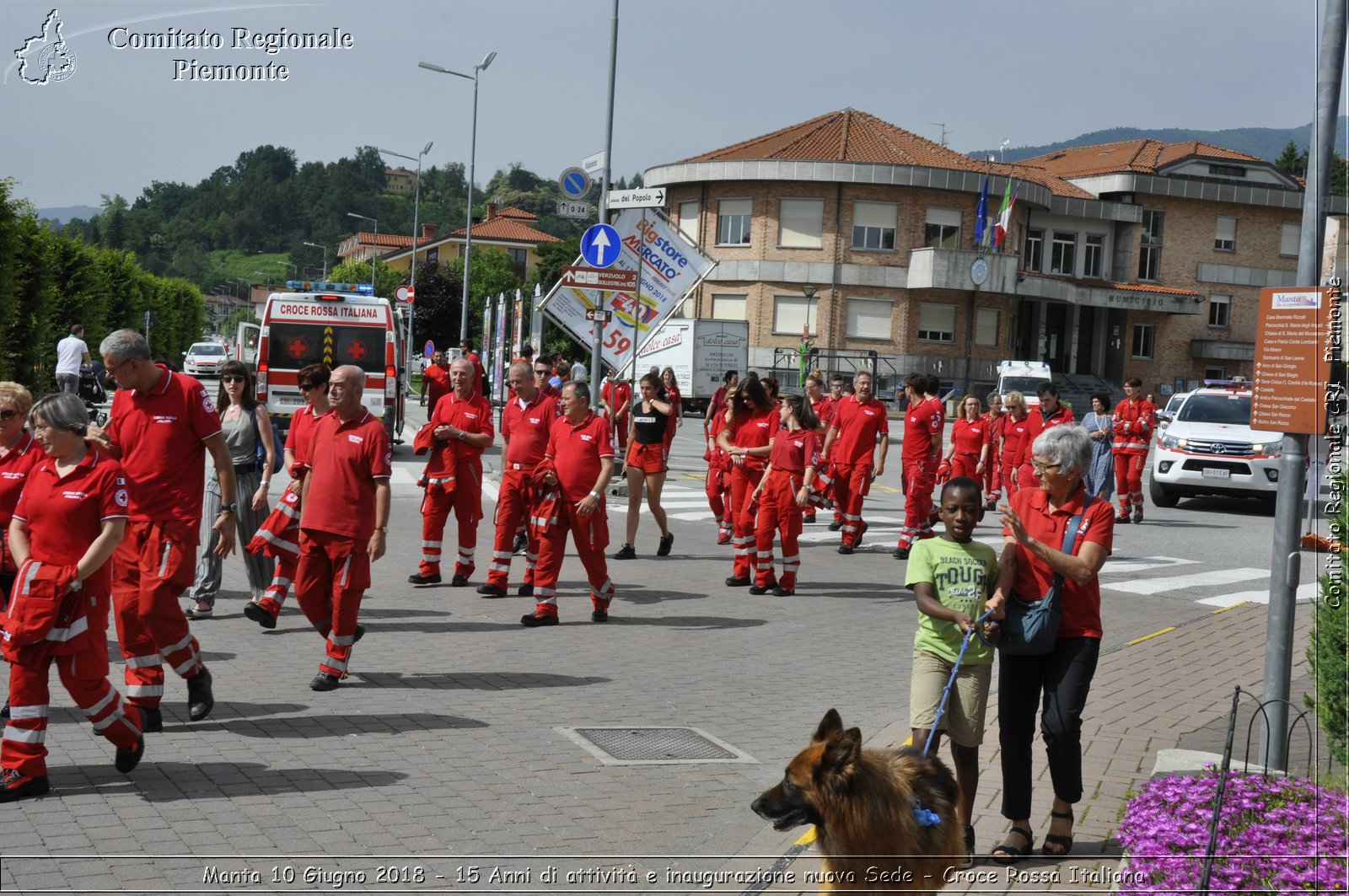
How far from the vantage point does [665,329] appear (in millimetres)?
47094

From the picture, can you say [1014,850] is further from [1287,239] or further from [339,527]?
[1287,239]

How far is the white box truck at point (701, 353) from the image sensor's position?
47000mm

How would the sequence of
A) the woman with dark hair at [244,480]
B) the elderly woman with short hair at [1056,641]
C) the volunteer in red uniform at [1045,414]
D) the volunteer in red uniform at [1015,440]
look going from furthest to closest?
the volunteer in red uniform at [1015,440]
the volunteer in red uniform at [1045,414]
the woman with dark hair at [244,480]
the elderly woman with short hair at [1056,641]

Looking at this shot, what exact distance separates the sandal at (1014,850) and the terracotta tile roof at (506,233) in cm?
12386

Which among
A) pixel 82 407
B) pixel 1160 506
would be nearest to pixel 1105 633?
pixel 82 407

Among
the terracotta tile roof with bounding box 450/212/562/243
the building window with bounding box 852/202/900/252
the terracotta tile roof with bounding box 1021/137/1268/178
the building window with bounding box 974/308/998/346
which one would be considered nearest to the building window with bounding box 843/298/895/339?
the building window with bounding box 852/202/900/252

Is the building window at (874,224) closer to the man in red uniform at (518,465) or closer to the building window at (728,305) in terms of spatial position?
the building window at (728,305)

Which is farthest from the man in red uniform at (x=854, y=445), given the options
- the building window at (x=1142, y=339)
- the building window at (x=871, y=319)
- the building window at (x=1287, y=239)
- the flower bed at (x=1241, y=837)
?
the building window at (x=1287, y=239)

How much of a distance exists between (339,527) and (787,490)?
16.4ft

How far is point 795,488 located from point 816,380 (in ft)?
16.5

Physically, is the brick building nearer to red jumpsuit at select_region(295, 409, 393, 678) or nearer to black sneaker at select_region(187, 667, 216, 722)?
red jumpsuit at select_region(295, 409, 393, 678)

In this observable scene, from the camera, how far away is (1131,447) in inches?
767

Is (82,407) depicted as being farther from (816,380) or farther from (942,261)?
(942,261)

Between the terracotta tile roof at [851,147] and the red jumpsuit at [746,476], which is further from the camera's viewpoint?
the terracotta tile roof at [851,147]
